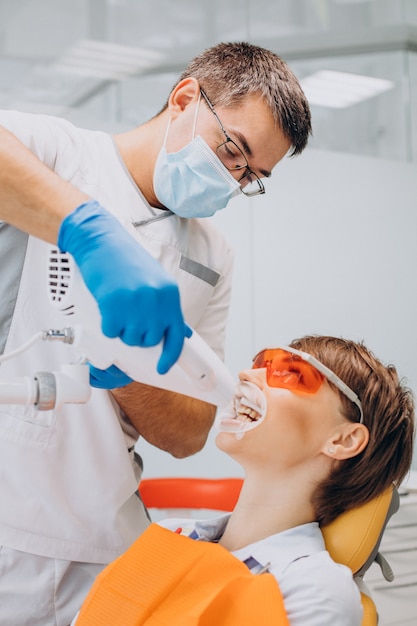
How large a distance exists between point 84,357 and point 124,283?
0.26 meters

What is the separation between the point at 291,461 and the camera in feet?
5.43

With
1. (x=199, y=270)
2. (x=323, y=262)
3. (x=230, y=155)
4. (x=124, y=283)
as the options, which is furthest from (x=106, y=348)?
(x=323, y=262)

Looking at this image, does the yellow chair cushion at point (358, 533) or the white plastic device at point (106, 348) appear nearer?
the white plastic device at point (106, 348)

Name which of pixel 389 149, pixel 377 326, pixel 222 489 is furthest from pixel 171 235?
pixel 389 149

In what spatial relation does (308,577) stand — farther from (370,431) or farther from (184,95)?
(184,95)

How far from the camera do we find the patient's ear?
164 cm

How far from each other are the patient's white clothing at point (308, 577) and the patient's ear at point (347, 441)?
0.16 metres

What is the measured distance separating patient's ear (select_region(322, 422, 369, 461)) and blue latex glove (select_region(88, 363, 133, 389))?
22.0 inches

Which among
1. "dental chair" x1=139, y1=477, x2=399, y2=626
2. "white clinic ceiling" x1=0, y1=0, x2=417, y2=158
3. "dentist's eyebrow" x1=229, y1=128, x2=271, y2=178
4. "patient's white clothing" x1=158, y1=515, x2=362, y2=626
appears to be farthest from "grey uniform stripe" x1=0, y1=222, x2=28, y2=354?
"white clinic ceiling" x1=0, y1=0, x2=417, y2=158

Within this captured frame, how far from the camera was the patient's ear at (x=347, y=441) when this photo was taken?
1644 mm

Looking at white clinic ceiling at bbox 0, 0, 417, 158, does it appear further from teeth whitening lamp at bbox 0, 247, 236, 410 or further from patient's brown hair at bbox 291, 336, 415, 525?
teeth whitening lamp at bbox 0, 247, 236, 410

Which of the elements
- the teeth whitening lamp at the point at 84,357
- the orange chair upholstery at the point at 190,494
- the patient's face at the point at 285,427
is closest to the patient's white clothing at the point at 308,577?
the patient's face at the point at 285,427

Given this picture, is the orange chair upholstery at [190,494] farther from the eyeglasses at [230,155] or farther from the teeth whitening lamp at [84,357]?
the teeth whitening lamp at [84,357]

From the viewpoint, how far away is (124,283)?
3.33 ft
